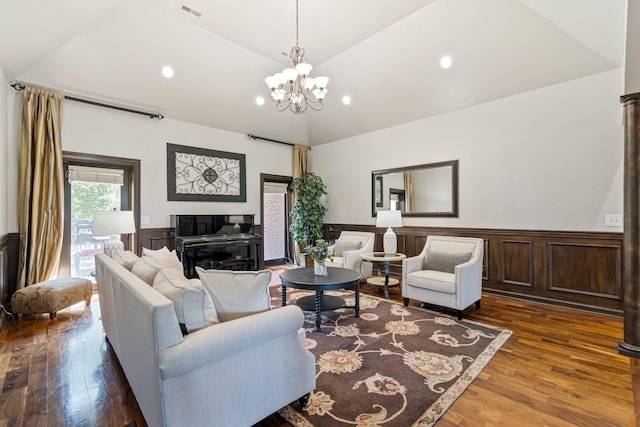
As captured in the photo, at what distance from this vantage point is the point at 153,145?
5.03 metres

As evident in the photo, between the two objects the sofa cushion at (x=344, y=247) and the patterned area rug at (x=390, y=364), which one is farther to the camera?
the sofa cushion at (x=344, y=247)

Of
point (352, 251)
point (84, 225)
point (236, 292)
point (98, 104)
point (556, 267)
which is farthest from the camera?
point (352, 251)

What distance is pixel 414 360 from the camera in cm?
248

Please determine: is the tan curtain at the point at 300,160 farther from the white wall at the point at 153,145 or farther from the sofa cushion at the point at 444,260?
the sofa cushion at the point at 444,260

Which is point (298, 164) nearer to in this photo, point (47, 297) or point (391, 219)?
point (391, 219)

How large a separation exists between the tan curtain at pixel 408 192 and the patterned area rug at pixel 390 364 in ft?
7.11

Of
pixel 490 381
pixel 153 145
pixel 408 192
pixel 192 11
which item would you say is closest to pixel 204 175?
pixel 153 145

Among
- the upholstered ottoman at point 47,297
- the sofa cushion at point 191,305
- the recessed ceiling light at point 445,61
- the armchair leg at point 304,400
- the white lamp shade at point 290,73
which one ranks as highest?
the recessed ceiling light at point 445,61

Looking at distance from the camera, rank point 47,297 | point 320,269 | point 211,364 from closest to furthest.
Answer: point 211,364, point 47,297, point 320,269

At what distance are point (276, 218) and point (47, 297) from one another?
14.2ft

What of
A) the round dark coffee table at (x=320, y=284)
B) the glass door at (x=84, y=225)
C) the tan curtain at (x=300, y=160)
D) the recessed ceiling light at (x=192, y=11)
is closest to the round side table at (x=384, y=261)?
the round dark coffee table at (x=320, y=284)

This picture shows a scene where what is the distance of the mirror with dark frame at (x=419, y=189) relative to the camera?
4879 millimetres

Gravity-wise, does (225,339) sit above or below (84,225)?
below

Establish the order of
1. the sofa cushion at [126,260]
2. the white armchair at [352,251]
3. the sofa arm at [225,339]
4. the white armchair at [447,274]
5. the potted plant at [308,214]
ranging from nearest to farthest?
the sofa arm at [225,339]
the sofa cushion at [126,260]
the white armchair at [447,274]
the white armchair at [352,251]
the potted plant at [308,214]
